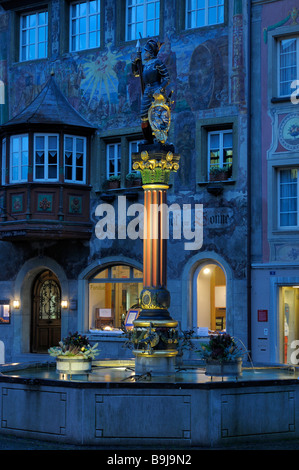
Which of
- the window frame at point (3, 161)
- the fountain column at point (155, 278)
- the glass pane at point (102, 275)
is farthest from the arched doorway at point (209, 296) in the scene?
the fountain column at point (155, 278)

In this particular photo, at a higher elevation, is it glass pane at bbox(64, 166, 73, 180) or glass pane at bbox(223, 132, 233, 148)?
glass pane at bbox(223, 132, 233, 148)

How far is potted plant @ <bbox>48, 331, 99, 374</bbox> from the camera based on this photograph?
633 inches

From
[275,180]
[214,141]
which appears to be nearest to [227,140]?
[214,141]

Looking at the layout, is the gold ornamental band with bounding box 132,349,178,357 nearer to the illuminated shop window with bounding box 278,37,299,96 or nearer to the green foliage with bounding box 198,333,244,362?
the green foliage with bounding box 198,333,244,362


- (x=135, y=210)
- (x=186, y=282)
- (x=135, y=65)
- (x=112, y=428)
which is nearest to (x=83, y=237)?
(x=135, y=210)

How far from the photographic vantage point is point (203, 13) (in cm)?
2528

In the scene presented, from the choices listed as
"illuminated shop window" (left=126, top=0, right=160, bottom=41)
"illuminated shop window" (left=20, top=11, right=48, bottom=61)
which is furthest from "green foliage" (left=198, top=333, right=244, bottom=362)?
"illuminated shop window" (left=20, top=11, right=48, bottom=61)

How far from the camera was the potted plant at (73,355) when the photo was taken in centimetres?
1608

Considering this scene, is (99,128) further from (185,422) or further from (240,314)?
(185,422)

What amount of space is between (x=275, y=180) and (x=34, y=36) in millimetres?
10274

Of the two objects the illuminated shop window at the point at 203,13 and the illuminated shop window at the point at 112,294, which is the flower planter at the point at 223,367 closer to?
the illuminated shop window at the point at 112,294

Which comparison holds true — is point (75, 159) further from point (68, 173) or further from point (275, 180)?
point (275, 180)

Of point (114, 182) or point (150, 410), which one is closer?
point (150, 410)

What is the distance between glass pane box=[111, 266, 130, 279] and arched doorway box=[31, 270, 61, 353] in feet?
8.87
